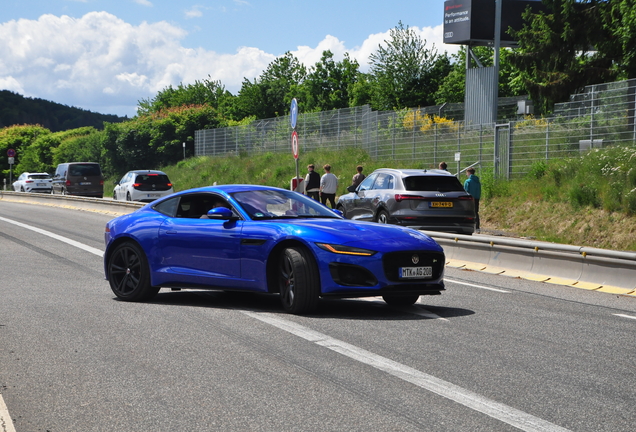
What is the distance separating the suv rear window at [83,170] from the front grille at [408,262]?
3836 centimetres

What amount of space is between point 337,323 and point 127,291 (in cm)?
289

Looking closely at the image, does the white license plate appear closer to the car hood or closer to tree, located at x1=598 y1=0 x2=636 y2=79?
the car hood

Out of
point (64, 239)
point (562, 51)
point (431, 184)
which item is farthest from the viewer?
point (562, 51)

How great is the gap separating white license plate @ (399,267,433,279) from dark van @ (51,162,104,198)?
38025mm

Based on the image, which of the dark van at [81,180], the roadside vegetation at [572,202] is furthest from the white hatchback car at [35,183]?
the roadside vegetation at [572,202]

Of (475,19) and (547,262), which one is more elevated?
(475,19)

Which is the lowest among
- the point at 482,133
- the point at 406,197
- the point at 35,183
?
the point at 35,183

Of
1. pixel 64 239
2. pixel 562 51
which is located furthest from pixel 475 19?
pixel 64 239

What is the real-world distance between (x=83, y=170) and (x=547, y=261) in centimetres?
3605

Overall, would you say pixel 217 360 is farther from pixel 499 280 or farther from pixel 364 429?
pixel 499 280

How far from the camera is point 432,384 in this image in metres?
5.70

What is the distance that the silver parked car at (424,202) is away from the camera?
702 inches

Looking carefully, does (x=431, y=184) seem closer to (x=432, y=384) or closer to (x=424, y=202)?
(x=424, y=202)

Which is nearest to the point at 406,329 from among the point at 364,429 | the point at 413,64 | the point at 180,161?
the point at 364,429
